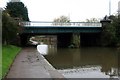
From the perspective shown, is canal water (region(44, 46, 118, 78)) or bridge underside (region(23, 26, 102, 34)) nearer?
canal water (region(44, 46, 118, 78))

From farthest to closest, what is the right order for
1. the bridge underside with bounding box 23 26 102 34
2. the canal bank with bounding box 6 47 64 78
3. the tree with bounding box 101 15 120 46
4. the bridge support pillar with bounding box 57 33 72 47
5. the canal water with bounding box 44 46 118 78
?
1. the bridge support pillar with bounding box 57 33 72 47
2. the bridge underside with bounding box 23 26 102 34
3. the tree with bounding box 101 15 120 46
4. the canal water with bounding box 44 46 118 78
5. the canal bank with bounding box 6 47 64 78

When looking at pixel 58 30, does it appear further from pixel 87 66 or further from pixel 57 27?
pixel 87 66

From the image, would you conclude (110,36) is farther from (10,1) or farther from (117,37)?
(10,1)

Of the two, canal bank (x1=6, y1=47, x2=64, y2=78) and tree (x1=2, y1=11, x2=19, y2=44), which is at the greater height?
tree (x1=2, y1=11, x2=19, y2=44)

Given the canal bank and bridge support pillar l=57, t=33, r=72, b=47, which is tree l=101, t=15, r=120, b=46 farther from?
the canal bank

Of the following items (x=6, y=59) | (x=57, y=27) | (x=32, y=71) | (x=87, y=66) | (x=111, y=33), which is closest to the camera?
(x=32, y=71)

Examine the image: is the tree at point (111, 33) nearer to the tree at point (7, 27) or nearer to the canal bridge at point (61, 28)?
the canal bridge at point (61, 28)

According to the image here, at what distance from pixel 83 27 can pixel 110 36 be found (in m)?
6.64

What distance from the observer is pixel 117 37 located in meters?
71.4

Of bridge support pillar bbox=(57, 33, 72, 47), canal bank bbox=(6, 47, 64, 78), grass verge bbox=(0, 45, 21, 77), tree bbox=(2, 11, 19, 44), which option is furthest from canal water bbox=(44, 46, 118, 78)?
bridge support pillar bbox=(57, 33, 72, 47)

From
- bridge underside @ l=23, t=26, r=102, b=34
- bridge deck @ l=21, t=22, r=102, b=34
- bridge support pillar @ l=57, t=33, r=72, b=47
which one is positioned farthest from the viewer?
bridge support pillar @ l=57, t=33, r=72, b=47

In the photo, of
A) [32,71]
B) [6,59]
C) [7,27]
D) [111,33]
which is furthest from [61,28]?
[32,71]

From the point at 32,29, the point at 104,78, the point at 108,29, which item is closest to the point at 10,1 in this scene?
the point at 32,29

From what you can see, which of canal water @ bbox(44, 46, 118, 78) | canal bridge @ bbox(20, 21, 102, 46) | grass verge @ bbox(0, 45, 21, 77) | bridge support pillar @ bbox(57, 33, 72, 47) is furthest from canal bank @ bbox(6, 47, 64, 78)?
bridge support pillar @ bbox(57, 33, 72, 47)
